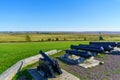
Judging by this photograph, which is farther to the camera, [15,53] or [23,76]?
[15,53]

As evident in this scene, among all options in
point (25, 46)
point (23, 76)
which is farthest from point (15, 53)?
point (23, 76)

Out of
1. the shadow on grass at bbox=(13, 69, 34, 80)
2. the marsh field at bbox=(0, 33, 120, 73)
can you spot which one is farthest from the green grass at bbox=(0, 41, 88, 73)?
the shadow on grass at bbox=(13, 69, 34, 80)

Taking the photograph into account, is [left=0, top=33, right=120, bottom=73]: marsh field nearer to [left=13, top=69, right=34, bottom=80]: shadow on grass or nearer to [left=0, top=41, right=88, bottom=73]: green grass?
[left=0, top=41, right=88, bottom=73]: green grass

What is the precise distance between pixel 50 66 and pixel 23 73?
1.90 m

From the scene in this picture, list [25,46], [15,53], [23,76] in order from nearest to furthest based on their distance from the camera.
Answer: [23,76]
[15,53]
[25,46]

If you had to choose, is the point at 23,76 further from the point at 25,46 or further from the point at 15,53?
the point at 25,46

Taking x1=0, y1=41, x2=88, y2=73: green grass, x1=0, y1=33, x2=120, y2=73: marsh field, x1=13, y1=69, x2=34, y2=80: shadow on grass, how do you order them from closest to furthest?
x1=13, y1=69, x2=34, y2=80: shadow on grass, x1=0, y1=41, x2=88, y2=73: green grass, x1=0, y1=33, x2=120, y2=73: marsh field

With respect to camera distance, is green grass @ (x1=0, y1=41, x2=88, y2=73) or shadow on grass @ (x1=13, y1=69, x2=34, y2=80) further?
green grass @ (x1=0, y1=41, x2=88, y2=73)

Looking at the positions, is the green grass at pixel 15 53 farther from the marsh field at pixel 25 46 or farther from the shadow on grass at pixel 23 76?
the shadow on grass at pixel 23 76

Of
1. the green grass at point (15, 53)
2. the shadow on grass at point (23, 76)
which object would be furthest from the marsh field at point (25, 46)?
the shadow on grass at point (23, 76)

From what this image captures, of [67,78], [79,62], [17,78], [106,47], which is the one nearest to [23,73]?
[17,78]

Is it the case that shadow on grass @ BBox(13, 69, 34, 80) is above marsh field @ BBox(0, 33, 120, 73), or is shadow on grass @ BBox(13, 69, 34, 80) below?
above

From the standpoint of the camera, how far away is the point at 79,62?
11.7 m

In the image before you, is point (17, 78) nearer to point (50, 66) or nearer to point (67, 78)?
point (50, 66)
